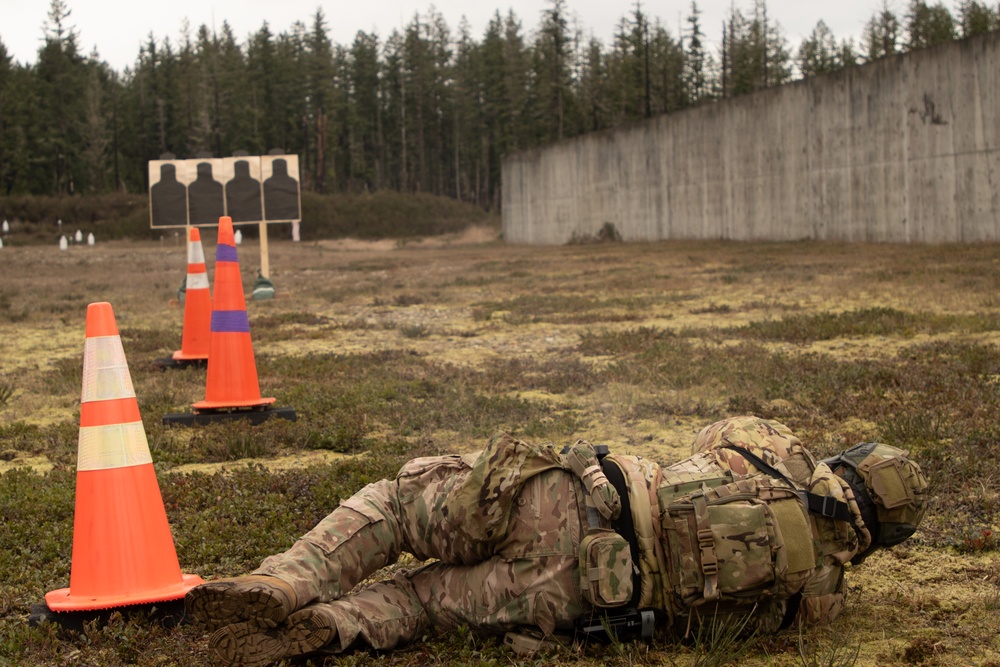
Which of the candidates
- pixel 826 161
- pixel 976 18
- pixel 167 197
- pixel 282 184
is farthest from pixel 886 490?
pixel 976 18

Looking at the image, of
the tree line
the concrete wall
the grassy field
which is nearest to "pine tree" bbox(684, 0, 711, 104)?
the tree line

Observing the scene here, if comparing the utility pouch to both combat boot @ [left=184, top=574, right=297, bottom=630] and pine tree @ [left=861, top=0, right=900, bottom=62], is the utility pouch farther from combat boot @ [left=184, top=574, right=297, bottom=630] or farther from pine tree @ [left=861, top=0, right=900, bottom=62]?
pine tree @ [left=861, top=0, right=900, bottom=62]

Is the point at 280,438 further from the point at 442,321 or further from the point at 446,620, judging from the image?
the point at 442,321

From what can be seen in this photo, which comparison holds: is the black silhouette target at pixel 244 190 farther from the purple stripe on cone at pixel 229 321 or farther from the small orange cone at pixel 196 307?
the purple stripe on cone at pixel 229 321

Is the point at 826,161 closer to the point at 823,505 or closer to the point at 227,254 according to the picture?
the point at 227,254

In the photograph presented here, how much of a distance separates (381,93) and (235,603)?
100m

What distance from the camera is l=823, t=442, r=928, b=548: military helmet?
3.16 meters

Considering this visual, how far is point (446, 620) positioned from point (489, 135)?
90.7 meters

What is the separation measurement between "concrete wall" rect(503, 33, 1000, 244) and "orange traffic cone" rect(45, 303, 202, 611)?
22535 millimetres

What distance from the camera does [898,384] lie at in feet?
Answer: 23.7

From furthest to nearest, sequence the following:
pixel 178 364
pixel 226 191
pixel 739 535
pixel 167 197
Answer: pixel 226 191 < pixel 167 197 < pixel 178 364 < pixel 739 535

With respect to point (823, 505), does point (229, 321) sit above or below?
above

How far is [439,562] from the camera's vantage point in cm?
334

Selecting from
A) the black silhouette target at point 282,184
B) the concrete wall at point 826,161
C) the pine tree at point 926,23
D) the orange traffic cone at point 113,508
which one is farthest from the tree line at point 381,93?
the orange traffic cone at point 113,508
